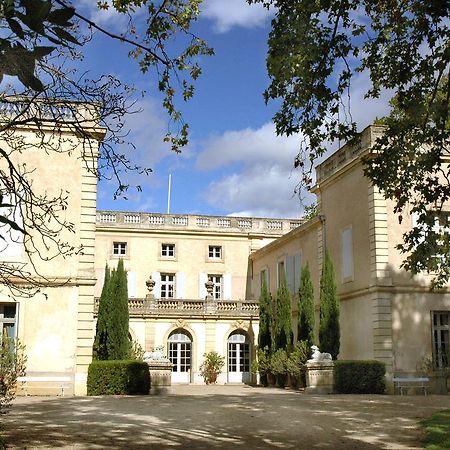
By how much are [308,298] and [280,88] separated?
13893 mm

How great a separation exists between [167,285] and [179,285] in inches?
21.3

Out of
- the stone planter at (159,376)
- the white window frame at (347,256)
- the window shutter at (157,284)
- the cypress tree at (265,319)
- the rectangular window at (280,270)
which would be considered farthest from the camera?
the window shutter at (157,284)

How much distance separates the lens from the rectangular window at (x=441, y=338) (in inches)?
687

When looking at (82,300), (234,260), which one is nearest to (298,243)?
(234,260)

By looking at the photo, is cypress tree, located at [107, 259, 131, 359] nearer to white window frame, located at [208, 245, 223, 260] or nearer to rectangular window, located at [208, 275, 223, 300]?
rectangular window, located at [208, 275, 223, 300]

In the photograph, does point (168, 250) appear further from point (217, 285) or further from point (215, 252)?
point (217, 285)

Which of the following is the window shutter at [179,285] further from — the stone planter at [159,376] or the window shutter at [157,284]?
the stone planter at [159,376]

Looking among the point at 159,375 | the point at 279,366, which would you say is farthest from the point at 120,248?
the point at 159,375

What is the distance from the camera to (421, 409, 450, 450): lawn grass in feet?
25.2

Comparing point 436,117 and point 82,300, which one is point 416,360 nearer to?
point 82,300

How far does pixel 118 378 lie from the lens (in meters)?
15.0

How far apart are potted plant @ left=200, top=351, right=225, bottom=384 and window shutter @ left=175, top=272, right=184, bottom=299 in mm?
4361

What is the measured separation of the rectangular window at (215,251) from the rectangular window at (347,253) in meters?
10.7

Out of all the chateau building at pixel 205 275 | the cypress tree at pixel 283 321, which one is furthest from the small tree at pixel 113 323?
the cypress tree at pixel 283 321
